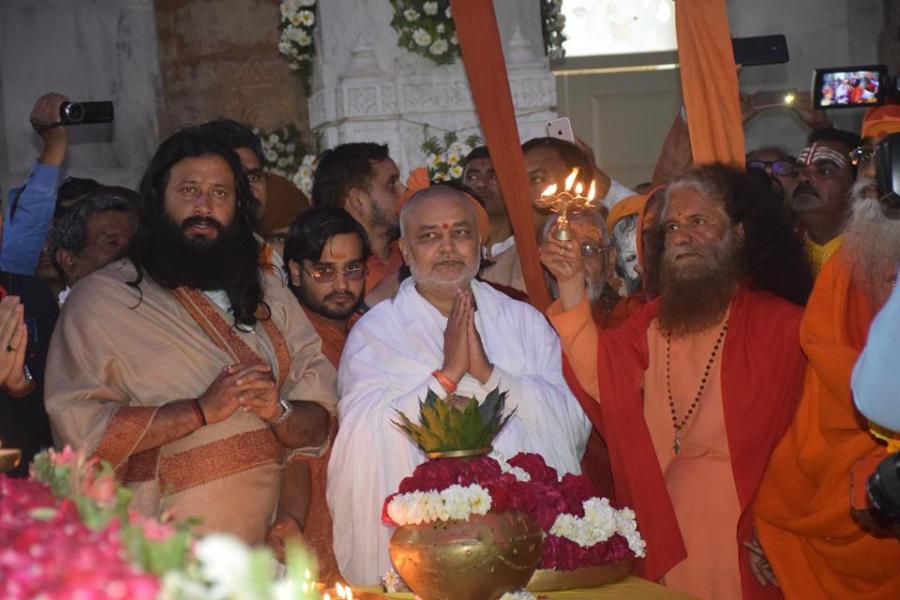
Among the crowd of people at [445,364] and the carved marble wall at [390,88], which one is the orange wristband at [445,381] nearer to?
the crowd of people at [445,364]

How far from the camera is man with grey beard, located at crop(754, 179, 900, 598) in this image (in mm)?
4332

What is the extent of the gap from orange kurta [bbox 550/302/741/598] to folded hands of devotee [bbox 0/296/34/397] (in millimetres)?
1818

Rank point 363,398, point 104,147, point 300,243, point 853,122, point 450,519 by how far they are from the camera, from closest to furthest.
Result: 1. point 450,519
2. point 363,398
3. point 300,243
4. point 104,147
5. point 853,122

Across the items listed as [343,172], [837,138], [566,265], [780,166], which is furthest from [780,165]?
[566,265]

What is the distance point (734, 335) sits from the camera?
16.2 ft

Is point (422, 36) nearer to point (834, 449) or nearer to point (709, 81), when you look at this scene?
point (709, 81)

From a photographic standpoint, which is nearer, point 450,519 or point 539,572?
point 450,519

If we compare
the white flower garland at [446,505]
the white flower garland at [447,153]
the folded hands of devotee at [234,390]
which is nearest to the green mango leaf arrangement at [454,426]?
the white flower garland at [446,505]

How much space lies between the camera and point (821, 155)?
22.6 ft

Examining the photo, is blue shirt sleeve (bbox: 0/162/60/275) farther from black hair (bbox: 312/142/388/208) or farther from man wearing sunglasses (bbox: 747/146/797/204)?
man wearing sunglasses (bbox: 747/146/797/204)

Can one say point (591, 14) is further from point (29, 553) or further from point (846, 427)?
point (29, 553)

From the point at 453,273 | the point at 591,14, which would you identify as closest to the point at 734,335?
the point at 453,273

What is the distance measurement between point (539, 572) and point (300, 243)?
2136mm

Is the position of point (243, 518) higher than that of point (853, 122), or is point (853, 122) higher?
point (853, 122)
